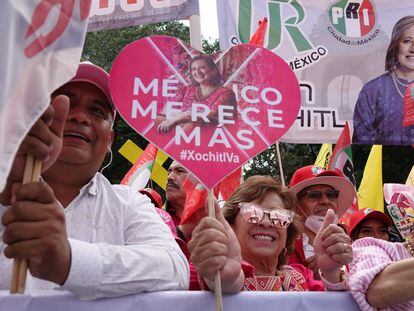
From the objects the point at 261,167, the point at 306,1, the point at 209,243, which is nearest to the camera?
the point at 209,243

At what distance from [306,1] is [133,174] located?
2.00 metres

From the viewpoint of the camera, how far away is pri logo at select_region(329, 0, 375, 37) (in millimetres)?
5805

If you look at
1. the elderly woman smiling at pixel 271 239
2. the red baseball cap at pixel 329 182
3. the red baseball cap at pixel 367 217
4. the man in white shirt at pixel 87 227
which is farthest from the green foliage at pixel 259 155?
the man in white shirt at pixel 87 227

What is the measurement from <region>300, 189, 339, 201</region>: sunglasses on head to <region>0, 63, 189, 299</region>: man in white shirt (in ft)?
6.22

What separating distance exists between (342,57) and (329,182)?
187 centimetres

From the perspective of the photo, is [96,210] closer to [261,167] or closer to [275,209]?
[275,209]

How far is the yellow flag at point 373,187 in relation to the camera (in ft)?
19.4

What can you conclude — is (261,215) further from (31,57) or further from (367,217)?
(31,57)

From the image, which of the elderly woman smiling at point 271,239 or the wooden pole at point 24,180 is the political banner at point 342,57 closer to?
the elderly woman smiling at point 271,239

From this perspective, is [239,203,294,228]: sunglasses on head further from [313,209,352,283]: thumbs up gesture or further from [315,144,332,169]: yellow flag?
[315,144,332,169]: yellow flag

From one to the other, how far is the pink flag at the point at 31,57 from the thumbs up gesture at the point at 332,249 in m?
1.27

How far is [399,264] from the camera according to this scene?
2.35 meters

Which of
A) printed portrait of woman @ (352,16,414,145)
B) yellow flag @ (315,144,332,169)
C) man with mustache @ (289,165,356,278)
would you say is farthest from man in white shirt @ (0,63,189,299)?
yellow flag @ (315,144,332,169)

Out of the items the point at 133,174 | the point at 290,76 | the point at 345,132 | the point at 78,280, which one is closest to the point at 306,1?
the point at 345,132
